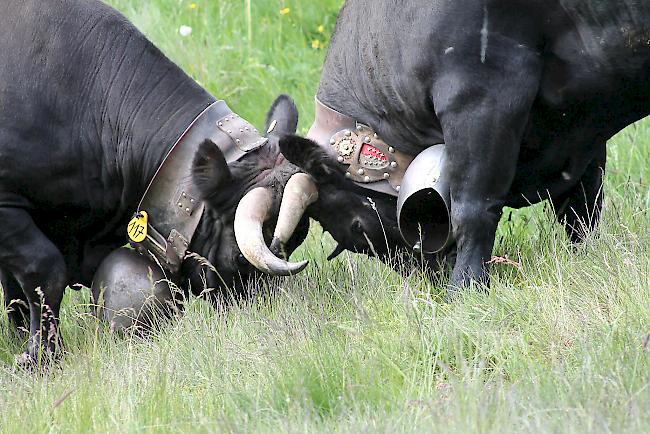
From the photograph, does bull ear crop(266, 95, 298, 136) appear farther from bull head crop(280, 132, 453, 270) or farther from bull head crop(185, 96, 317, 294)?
bull head crop(280, 132, 453, 270)

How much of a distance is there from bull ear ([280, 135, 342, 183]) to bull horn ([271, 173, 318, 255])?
0.08 metres

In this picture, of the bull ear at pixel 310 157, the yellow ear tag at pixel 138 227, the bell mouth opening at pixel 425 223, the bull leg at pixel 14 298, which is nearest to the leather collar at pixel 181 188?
the yellow ear tag at pixel 138 227

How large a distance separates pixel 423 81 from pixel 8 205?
2309mm

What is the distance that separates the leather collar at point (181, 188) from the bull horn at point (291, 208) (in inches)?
17.2

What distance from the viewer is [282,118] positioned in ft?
22.9

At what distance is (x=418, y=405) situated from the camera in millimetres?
4234

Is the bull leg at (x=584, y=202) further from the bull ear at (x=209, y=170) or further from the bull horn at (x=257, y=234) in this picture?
the bull ear at (x=209, y=170)

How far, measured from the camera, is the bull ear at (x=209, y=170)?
6.34m

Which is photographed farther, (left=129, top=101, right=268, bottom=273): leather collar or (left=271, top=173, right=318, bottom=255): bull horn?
(left=129, top=101, right=268, bottom=273): leather collar

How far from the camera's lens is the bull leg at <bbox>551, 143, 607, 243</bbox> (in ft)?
21.3

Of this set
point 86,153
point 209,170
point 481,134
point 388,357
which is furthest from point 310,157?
point 388,357

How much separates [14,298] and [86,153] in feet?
3.13

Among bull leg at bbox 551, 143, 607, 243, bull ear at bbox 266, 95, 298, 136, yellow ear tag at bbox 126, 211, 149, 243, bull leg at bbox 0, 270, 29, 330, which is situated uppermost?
bull ear at bbox 266, 95, 298, 136

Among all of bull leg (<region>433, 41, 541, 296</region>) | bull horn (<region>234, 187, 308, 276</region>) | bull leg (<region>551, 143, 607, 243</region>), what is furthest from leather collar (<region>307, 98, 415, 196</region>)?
bull leg (<region>551, 143, 607, 243</region>)
